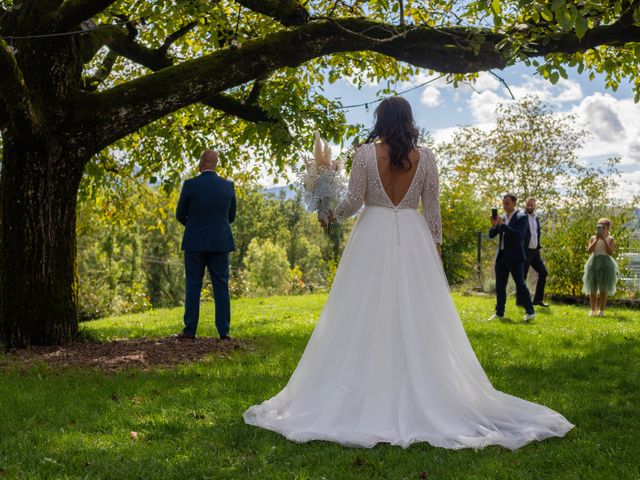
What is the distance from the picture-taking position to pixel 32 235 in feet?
27.5

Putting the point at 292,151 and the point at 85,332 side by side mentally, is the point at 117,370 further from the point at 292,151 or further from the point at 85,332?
the point at 292,151

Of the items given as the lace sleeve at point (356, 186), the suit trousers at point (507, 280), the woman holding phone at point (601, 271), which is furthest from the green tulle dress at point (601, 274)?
the lace sleeve at point (356, 186)

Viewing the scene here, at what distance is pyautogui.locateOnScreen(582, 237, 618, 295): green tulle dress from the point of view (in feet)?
44.8

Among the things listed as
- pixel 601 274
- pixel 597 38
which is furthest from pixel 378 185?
pixel 601 274

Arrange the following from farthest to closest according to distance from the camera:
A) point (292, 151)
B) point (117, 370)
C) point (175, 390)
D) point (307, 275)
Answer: point (307, 275)
point (292, 151)
point (117, 370)
point (175, 390)

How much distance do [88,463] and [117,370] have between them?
310cm

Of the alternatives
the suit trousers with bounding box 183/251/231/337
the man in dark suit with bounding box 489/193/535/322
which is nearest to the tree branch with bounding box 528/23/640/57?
the man in dark suit with bounding box 489/193/535/322

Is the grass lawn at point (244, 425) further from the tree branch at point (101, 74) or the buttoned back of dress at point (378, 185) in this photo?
the tree branch at point (101, 74)

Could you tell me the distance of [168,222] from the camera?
179 ft

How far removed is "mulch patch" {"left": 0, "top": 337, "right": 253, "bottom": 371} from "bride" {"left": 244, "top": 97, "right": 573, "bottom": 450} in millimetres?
2842

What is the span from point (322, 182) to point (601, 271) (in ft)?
32.5

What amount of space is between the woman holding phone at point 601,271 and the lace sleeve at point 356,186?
9948mm

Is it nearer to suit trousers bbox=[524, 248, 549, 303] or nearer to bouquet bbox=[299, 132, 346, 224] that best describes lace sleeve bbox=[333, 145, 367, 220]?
bouquet bbox=[299, 132, 346, 224]

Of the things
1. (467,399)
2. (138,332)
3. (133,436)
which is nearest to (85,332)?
(138,332)
